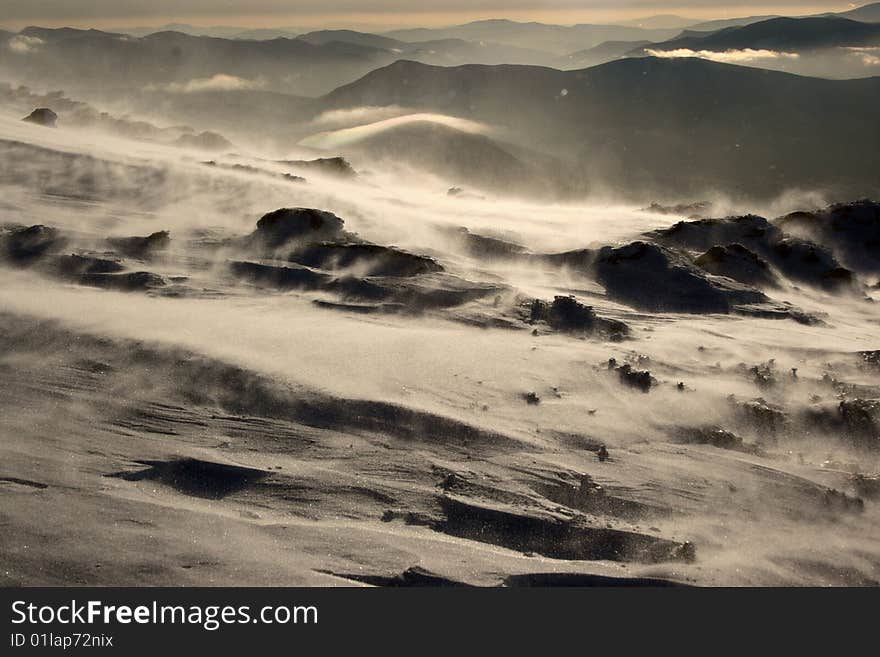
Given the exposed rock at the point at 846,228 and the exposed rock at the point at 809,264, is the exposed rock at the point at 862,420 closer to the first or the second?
the exposed rock at the point at 809,264

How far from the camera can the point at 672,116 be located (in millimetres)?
47125

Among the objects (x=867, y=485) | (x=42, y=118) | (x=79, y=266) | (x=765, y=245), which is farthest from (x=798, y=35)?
(x=867, y=485)

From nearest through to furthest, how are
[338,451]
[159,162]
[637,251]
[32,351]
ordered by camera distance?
1. [338,451]
2. [32,351]
3. [637,251]
4. [159,162]

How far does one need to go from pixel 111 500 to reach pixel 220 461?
67 centimetres

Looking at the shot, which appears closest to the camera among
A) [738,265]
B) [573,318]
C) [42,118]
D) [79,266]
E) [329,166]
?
[573,318]

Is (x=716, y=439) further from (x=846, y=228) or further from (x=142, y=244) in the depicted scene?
(x=846, y=228)

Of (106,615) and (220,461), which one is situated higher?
(220,461)

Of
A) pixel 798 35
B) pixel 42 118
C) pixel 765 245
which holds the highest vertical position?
pixel 798 35

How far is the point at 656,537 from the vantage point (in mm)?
4125

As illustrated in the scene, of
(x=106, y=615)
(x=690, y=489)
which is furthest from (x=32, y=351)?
(x=690, y=489)

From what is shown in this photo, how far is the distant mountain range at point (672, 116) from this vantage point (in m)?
36.6

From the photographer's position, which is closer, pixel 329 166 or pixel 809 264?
pixel 809 264

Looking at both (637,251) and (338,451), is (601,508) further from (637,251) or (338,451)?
(637,251)

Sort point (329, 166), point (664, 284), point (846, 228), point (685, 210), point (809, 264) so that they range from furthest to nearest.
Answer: point (329, 166) < point (685, 210) < point (846, 228) < point (809, 264) < point (664, 284)
